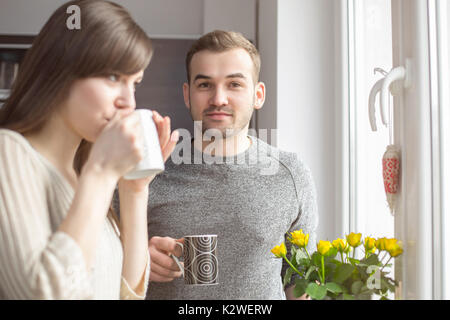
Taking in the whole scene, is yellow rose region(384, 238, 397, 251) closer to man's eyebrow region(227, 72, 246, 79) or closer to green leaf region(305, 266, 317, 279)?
green leaf region(305, 266, 317, 279)

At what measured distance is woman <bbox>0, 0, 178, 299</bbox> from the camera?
16.6 inches

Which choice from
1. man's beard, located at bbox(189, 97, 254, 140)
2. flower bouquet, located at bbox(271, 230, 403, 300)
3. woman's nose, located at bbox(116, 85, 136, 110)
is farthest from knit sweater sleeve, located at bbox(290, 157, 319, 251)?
woman's nose, located at bbox(116, 85, 136, 110)

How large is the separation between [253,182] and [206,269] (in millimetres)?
377

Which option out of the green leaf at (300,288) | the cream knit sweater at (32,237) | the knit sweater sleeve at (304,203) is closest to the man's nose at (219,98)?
the knit sweater sleeve at (304,203)

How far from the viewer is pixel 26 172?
Answer: 45cm

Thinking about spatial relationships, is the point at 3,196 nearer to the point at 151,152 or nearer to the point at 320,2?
the point at 151,152

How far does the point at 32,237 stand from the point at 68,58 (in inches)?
8.0

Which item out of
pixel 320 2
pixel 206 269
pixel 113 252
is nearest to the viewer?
pixel 113 252

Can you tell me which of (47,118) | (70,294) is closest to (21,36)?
(47,118)

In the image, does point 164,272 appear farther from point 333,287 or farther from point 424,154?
point 424,154

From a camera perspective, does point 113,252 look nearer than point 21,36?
Yes

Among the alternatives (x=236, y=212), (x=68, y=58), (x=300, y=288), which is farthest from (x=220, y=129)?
(x=68, y=58)

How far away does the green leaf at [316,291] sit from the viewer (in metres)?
0.64

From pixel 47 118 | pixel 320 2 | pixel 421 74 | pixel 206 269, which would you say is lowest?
pixel 206 269
